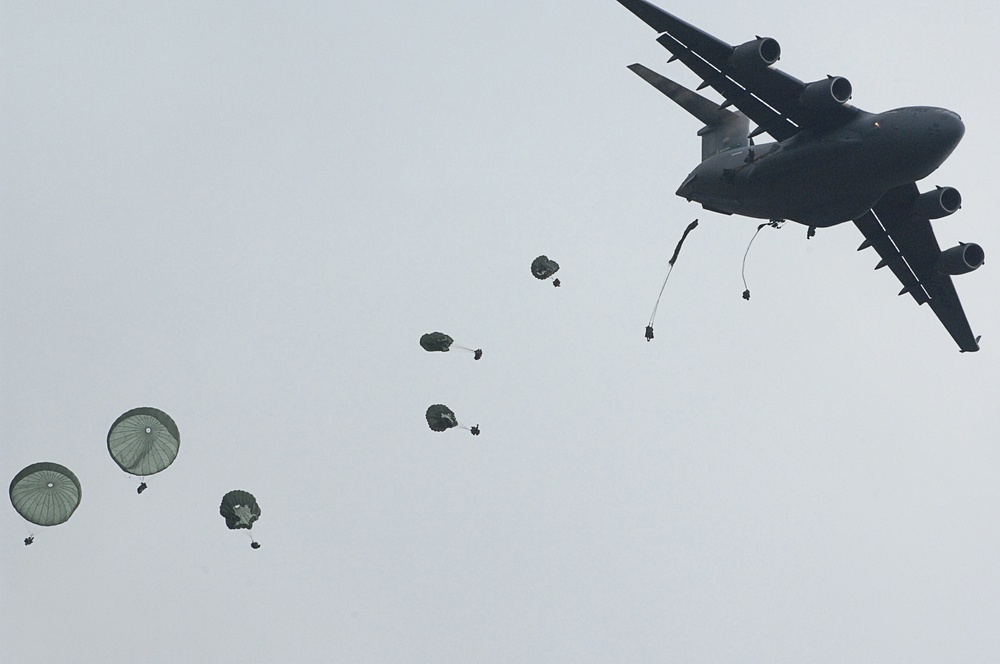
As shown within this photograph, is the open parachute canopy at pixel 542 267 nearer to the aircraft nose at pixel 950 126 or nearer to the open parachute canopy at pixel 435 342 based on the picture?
the open parachute canopy at pixel 435 342

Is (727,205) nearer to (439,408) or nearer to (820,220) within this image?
(820,220)

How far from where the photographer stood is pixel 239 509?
3775 centimetres

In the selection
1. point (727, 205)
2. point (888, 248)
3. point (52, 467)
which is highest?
point (888, 248)

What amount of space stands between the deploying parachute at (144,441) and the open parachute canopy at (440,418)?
747 centimetres

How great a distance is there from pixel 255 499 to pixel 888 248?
20466mm

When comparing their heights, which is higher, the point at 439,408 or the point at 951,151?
the point at 951,151

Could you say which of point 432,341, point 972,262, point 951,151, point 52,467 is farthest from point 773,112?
point 52,467

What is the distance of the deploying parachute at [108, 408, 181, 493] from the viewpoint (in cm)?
3819

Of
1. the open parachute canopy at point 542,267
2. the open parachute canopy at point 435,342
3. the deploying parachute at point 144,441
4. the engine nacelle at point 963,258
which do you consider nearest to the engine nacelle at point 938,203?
the engine nacelle at point 963,258

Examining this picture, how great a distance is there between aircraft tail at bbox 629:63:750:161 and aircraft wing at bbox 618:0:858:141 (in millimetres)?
2266

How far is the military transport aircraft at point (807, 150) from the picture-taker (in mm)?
33844

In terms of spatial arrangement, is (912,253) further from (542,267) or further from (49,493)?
(49,493)

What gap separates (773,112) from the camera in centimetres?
3641

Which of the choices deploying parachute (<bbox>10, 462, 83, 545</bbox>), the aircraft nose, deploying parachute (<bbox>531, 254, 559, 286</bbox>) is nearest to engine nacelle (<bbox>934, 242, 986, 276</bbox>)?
the aircraft nose
